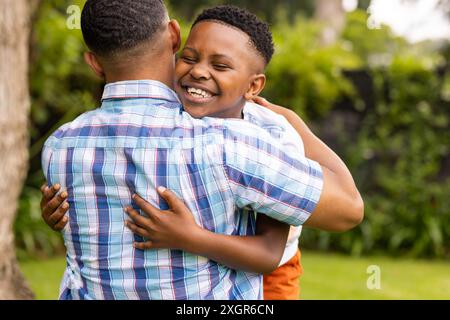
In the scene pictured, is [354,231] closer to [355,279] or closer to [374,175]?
[374,175]

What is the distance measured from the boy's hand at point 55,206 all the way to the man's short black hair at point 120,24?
395 mm

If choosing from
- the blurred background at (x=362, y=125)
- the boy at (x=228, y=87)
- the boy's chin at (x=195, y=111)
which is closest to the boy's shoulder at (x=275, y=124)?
the boy at (x=228, y=87)

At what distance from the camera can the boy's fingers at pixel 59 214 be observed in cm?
197

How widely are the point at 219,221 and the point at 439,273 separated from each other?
18.8ft

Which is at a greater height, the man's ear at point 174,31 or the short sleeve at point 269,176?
the man's ear at point 174,31

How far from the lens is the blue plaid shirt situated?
5.97ft

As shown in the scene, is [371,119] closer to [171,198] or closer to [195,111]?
[195,111]

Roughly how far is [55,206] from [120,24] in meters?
0.52

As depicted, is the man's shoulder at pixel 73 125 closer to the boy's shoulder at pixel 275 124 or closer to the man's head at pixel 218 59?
the man's head at pixel 218 59

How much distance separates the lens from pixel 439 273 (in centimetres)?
714

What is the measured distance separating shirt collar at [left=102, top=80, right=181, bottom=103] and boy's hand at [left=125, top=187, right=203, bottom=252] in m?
0.28

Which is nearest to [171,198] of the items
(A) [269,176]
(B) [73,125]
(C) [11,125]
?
(A) [269,176]
